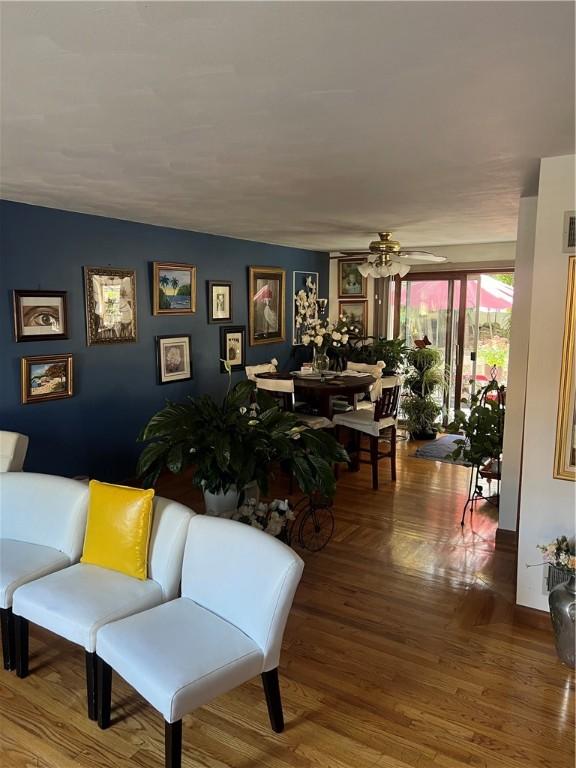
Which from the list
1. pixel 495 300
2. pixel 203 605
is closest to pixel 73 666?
pixel 203 605

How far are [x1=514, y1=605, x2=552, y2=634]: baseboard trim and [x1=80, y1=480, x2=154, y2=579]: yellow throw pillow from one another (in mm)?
1892

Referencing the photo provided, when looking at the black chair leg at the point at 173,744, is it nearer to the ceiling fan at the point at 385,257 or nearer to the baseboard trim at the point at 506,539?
the baseboard trim at the point at 506,539

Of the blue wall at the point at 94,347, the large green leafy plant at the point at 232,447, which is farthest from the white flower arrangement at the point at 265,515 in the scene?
the blue wall at the point at 94,347

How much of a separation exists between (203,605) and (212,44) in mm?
1908

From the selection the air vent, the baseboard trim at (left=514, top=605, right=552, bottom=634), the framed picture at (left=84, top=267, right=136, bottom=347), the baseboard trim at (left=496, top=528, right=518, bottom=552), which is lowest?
the baseboard trim at (left=514, top=605, right=552, bottom=634)

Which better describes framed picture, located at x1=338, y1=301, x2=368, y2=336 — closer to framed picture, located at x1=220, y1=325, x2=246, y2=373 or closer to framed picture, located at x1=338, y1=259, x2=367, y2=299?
framed picture, located at x1=338, y1=259, x2=367, y2=299

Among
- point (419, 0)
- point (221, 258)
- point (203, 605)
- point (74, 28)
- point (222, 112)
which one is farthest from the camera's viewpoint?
point (221, 258)

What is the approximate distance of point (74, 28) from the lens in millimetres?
1333

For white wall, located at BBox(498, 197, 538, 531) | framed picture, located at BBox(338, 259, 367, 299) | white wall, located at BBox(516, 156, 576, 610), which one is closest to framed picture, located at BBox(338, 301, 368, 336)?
framed picture, located at BBox(338, 259, 367, 299)

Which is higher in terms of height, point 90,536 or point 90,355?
point 90,355

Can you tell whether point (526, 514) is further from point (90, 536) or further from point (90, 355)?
point (90, 355)

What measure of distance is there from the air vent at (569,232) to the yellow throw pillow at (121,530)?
7.05 ft

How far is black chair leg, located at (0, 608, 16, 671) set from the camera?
2441mm

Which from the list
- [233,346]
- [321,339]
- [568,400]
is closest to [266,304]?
[233,346]
